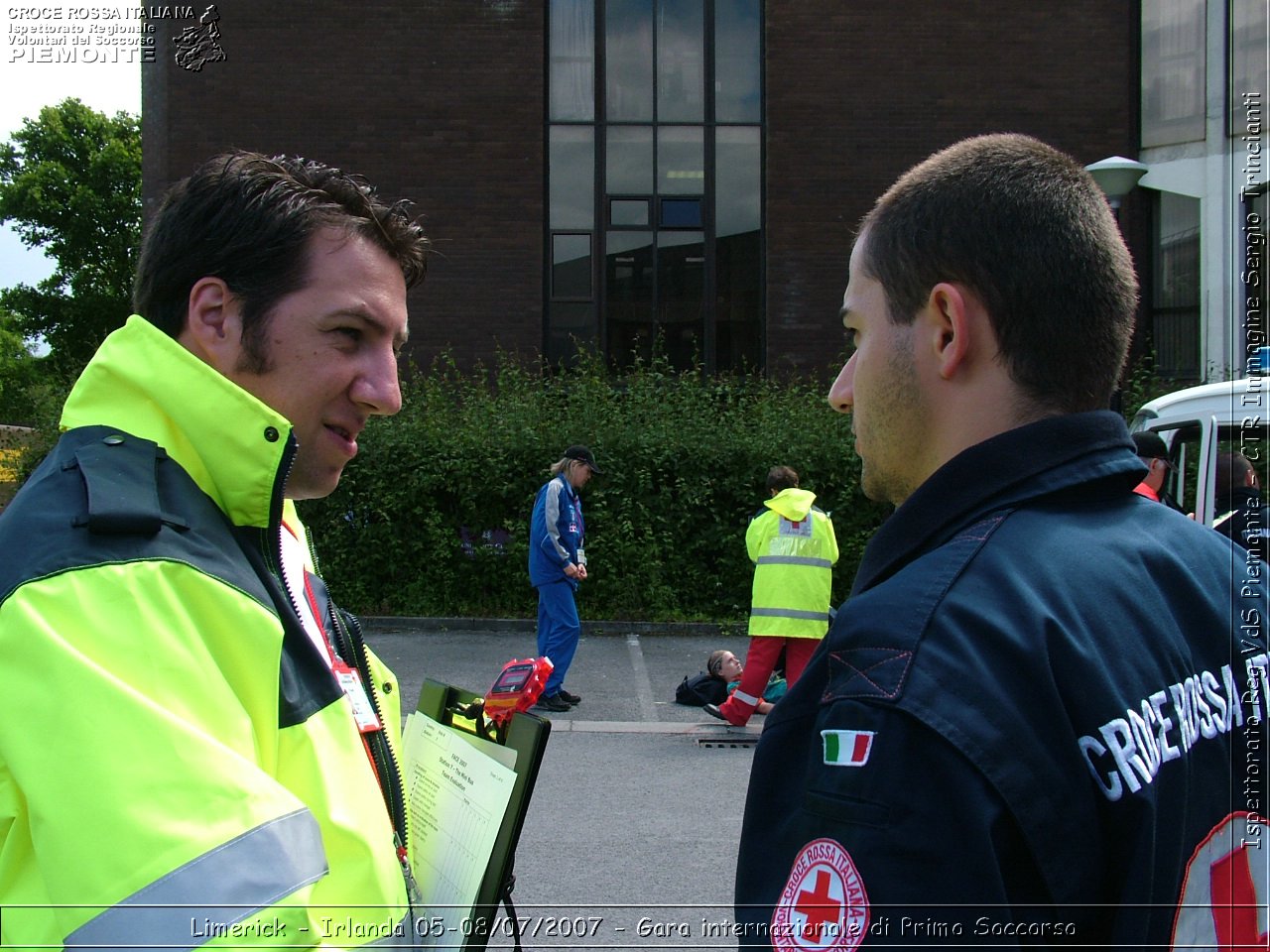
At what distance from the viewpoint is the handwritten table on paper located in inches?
68.9

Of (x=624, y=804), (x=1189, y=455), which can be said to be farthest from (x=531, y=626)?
(x=1189, y=455)

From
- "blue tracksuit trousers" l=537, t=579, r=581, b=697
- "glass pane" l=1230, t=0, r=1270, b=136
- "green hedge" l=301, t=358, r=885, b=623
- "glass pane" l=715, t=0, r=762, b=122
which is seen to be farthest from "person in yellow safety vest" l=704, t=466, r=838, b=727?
"glass pane" l=715, t=0, r=762, b=122

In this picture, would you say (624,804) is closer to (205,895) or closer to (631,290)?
(205,895)

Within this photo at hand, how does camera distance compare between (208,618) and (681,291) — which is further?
(681,291)

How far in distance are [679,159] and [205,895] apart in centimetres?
1757

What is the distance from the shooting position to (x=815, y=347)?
57.3 feet

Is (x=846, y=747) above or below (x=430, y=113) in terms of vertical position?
below

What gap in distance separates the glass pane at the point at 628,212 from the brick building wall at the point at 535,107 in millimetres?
1204

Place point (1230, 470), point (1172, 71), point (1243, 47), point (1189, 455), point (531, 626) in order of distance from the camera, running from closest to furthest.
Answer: point (1230, 470)
point (1189, 455)
point (531, 626)
point (1243, 47)
point (1172, 71)

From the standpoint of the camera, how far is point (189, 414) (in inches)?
60.3

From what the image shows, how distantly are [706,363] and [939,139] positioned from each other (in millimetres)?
5060

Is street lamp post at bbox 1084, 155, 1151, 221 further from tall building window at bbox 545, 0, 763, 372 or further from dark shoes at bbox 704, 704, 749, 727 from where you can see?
tall building window at bbox 545, 0, 763, 372

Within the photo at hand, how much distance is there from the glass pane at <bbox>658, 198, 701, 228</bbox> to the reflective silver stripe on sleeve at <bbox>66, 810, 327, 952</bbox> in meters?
17.2

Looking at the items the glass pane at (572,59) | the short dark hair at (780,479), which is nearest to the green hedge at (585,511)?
the short dark hair at (780,479)
